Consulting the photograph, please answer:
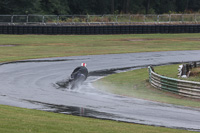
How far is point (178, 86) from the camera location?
19094mm

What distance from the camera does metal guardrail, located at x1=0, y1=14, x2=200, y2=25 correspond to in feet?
161

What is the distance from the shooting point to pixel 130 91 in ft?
66.6

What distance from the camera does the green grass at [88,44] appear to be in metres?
39.0

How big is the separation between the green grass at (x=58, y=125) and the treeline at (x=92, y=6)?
48352 mm

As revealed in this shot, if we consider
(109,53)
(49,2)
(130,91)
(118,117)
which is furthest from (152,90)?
(49,2)

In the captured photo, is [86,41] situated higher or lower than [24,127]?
lower

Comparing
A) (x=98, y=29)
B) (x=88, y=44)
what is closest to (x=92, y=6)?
(x=98, y=29)

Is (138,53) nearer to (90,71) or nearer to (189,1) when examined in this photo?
(90,71)

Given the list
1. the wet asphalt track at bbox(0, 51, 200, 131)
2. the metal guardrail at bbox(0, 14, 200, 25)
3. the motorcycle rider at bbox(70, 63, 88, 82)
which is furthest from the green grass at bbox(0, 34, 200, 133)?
the metal guardrail at bbox(0, 14, 200, 25)

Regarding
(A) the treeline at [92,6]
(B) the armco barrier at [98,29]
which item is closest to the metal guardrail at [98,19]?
(B) the armco barrier at [98,29]

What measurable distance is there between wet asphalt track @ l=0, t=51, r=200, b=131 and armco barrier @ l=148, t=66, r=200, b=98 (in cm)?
225

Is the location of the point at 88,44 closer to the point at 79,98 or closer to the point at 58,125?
the point at 79,98

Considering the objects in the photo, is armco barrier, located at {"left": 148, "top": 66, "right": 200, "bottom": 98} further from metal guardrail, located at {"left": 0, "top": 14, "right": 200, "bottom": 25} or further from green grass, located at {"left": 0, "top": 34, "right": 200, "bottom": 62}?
metal guardrail, located at {"left": 0, "top": 14, "right": 200, "bottom": 25}

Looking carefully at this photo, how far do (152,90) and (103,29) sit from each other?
30057 millimetres
